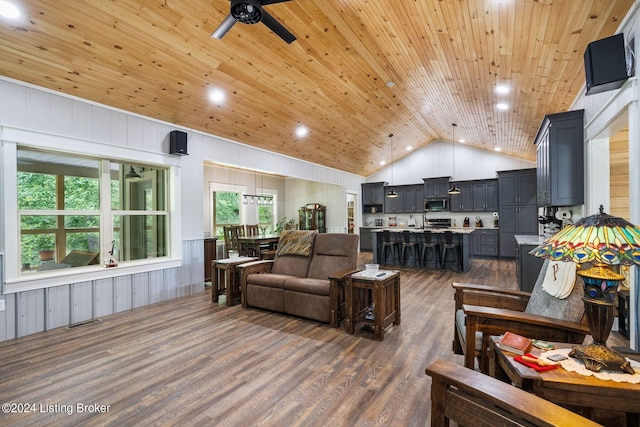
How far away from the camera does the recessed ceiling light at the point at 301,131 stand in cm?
578

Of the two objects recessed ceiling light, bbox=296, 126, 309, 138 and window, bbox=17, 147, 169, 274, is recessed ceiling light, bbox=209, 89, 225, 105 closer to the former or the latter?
window, bbox=17, 147, 169, 274

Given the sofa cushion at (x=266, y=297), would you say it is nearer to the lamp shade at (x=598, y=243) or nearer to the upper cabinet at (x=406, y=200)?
the lamp shade at (x=598, y=243)

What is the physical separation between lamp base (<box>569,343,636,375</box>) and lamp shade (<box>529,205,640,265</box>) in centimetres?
44

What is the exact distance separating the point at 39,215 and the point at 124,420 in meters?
2.91

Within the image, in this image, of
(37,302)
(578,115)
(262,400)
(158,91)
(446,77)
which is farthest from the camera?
(446,77)

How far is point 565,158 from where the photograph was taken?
3.69 metres

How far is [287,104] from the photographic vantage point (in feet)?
16.0

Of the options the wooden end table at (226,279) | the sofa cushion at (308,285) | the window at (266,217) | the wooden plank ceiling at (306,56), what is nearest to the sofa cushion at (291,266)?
the sofa cushion at (308,285)

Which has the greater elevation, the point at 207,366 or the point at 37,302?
the point at 37,302

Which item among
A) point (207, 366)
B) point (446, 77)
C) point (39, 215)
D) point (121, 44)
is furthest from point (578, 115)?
point (39, 215)

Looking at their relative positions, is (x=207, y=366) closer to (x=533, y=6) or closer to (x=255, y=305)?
(x=255, y=305)

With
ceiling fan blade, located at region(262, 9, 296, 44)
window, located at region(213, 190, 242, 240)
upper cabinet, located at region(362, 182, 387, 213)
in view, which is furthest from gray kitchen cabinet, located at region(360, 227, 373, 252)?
ceiling fan blade, located at region(262, 9, 296, 44)

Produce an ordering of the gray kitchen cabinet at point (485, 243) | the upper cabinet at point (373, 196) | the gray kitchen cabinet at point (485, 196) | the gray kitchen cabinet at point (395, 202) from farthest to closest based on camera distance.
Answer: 1. the upper cabinet at point (373, 196)
2. the gray kitchen cabinet at point (395, 202)
3. the gray kitchen cabinet at point (485, 196)
4. the gray kitchen cabinet at point (485, 243)

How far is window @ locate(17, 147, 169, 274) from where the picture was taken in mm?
3438
